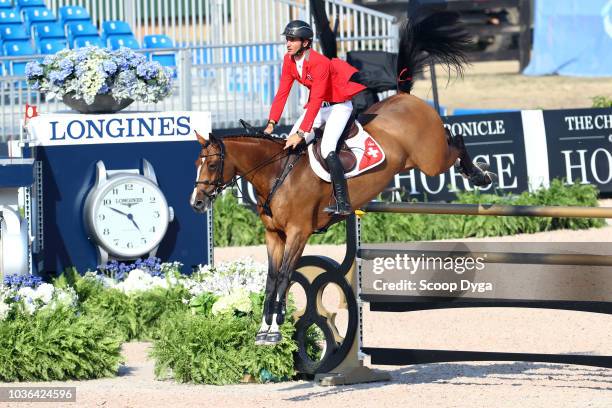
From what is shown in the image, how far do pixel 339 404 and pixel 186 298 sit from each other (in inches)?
103

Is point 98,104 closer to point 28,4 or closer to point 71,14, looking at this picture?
point 71,14

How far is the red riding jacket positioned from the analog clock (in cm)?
265

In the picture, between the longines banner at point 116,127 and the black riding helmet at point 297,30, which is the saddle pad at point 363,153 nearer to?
the black riding helmet at point 297,30

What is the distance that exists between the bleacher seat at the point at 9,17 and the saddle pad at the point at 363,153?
12.3 metres

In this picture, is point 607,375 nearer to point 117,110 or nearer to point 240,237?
point 117,110

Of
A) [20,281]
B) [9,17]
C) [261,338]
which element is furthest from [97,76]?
[9,17]

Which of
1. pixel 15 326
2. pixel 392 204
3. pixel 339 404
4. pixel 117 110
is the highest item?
pixel 117 110

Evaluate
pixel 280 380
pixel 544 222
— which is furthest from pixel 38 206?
pixel 544 222

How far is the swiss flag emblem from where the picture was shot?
8461 mm

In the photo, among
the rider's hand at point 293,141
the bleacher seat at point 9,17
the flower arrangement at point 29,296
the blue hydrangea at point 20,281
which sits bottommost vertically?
the flower arrangement at point 29,296

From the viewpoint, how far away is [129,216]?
1082 cm

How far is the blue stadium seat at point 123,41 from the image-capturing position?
1927cm

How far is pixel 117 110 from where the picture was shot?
1104 cm

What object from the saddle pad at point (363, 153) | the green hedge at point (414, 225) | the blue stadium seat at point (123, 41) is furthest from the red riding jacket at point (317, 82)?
the blue stadium seat at point (123, 41)
